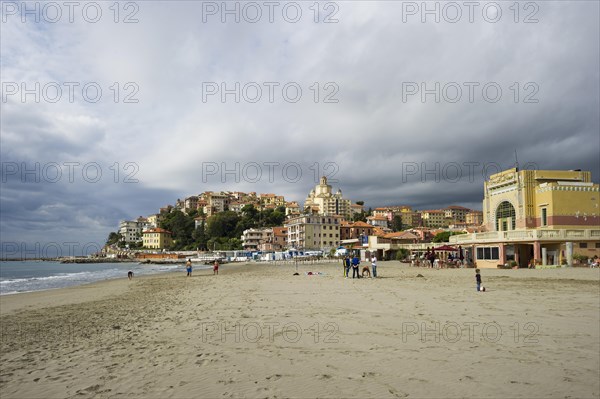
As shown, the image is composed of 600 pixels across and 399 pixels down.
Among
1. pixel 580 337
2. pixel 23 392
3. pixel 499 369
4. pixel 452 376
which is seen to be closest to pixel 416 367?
pixel 452 376

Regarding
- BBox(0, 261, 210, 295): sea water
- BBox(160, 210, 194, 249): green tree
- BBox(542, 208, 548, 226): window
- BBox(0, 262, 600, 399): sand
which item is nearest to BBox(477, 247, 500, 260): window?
BBox(542, 208, 548, 226): window

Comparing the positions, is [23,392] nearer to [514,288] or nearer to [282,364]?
[282,364]

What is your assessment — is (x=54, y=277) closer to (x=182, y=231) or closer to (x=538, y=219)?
(x=538, y=219)

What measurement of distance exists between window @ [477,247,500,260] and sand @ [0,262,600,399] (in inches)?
929

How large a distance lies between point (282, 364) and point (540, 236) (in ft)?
107

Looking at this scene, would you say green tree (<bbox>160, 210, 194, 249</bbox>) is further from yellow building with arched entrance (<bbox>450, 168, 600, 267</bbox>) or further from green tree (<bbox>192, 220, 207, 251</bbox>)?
yellow building with arched entrance (<bbox>450, 168, 600, 267</bbox>)

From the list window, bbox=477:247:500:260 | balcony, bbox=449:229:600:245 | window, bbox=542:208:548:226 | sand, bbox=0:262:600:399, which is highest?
window, bbox=542:208:548:226

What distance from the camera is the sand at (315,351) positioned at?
20.3 feet

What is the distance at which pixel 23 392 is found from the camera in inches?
251

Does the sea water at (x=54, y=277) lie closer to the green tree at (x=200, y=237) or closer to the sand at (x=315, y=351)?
the sand at (x=315, y=351)

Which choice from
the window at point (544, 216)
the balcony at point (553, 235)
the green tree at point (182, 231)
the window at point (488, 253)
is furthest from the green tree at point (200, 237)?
the balcony at point (553, 235)

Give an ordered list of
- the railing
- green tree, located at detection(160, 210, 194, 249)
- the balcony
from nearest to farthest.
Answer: the balcony → the railing → green tree, located at detection(160, 210, 194, 249)

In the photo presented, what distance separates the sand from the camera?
20.3 feet

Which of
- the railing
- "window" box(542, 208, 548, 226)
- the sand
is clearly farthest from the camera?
"window" box(542, 208, 548, 226)
